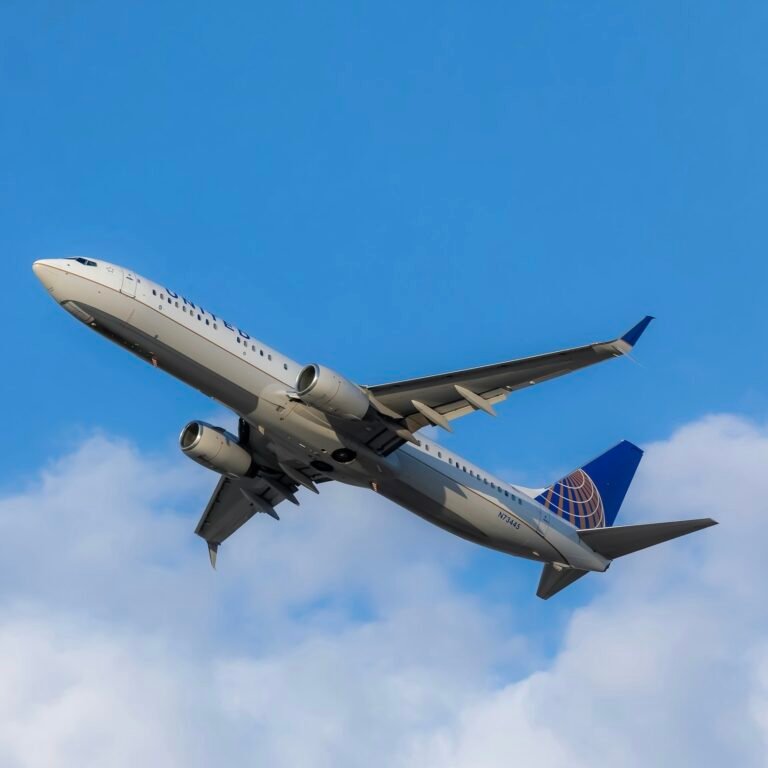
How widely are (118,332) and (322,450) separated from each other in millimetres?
7088

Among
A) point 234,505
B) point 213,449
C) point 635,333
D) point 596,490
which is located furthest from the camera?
point 596,490

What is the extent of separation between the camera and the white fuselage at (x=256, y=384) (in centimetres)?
3834

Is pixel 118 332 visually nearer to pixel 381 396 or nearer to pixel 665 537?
pixel 381 396

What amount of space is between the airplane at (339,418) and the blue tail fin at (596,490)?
809mm

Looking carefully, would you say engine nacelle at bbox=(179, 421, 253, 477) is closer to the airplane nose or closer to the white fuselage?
the white fuselage

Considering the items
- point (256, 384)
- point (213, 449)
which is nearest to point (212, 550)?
point (213, 449)

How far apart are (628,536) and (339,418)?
12.2 meters

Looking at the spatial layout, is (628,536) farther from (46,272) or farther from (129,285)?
(46,272)

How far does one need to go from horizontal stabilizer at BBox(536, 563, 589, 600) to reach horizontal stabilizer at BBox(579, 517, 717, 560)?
5.46 ft

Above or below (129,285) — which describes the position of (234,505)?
below

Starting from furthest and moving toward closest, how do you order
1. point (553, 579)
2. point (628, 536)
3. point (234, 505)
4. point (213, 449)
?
point (234, 505), point (553, 579), point (628, 536), point (213, 449)

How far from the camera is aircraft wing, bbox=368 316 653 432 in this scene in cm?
3747

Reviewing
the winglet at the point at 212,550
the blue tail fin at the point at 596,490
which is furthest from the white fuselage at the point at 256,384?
the winglet at the point at 212,550

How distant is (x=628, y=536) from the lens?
1795 inches
